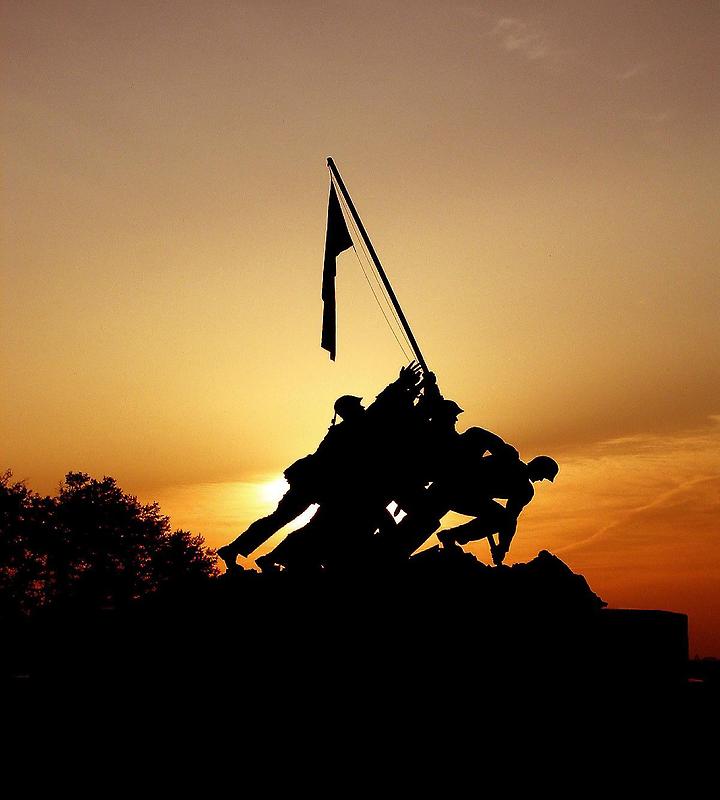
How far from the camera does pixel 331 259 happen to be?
17.9 metres

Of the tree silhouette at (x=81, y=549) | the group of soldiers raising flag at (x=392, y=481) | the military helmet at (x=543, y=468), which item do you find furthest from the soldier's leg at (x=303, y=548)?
the tree silhouette at (x=81, y=549)

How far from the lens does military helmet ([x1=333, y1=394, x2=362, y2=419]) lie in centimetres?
1555

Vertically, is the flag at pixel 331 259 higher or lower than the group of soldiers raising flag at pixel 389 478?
higher

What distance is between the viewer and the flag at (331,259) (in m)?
17.5

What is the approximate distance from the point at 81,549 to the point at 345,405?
33.6 m

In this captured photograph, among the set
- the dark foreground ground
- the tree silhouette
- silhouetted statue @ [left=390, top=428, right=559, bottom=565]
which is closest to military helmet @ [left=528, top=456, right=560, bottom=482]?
silhouetted statue @ [left=390, top=428, right=559, bottom=565]

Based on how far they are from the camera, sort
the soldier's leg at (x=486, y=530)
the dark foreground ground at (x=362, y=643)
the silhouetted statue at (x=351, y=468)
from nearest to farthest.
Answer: the dark foreground ground at (x=362, y=643)
the silhouetted statue at (x=351, y=468)
the soldier's leg at (x=486, y=530)

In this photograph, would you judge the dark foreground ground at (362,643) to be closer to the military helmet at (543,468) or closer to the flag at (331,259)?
the military helmet at (543,468)

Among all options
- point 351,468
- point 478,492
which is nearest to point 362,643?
point 351,468

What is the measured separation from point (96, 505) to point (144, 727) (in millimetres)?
Result: 35959

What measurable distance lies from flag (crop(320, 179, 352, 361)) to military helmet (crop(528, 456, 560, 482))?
3.89 m

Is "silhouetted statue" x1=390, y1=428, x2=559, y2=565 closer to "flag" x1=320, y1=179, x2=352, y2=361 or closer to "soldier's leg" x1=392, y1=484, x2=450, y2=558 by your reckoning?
"soldier's leg" x1=392, y1=484, x2=450, y2=558

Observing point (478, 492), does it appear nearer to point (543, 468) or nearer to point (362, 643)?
point (543, 468)

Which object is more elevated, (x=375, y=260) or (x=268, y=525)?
(x=375, y=260)
